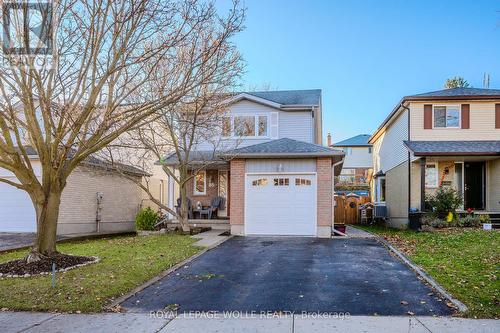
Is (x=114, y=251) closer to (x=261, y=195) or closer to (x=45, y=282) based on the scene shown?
(x=45, y=282)

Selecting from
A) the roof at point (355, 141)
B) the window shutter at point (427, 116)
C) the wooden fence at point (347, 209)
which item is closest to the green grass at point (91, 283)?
the window shutter at point (427, 116)

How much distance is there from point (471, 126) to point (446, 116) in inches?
46.6

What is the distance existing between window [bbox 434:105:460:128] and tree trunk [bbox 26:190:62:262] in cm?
1662

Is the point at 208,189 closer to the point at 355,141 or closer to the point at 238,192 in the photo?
the point at 238,192

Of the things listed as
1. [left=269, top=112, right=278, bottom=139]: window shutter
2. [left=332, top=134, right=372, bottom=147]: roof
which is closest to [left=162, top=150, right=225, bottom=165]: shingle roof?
[left=269, top=112, right=278, bottom=139]: window shutter

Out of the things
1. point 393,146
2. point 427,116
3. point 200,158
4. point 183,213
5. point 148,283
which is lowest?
point 148,283

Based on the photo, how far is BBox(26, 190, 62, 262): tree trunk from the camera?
9.17m

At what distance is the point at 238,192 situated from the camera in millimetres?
15883

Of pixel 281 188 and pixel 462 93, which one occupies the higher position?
pixel 462 93

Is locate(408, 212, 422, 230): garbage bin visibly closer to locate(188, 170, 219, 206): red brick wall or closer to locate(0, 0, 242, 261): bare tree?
locate(188, 170, 219, 206): red brick wall

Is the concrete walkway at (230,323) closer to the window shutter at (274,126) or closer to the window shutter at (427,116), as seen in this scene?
the window shutter at (427,116)

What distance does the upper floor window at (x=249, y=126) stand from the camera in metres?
20.2

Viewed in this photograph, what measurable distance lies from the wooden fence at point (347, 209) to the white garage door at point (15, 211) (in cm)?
1725

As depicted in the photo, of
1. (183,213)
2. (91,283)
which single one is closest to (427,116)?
(183,213)
